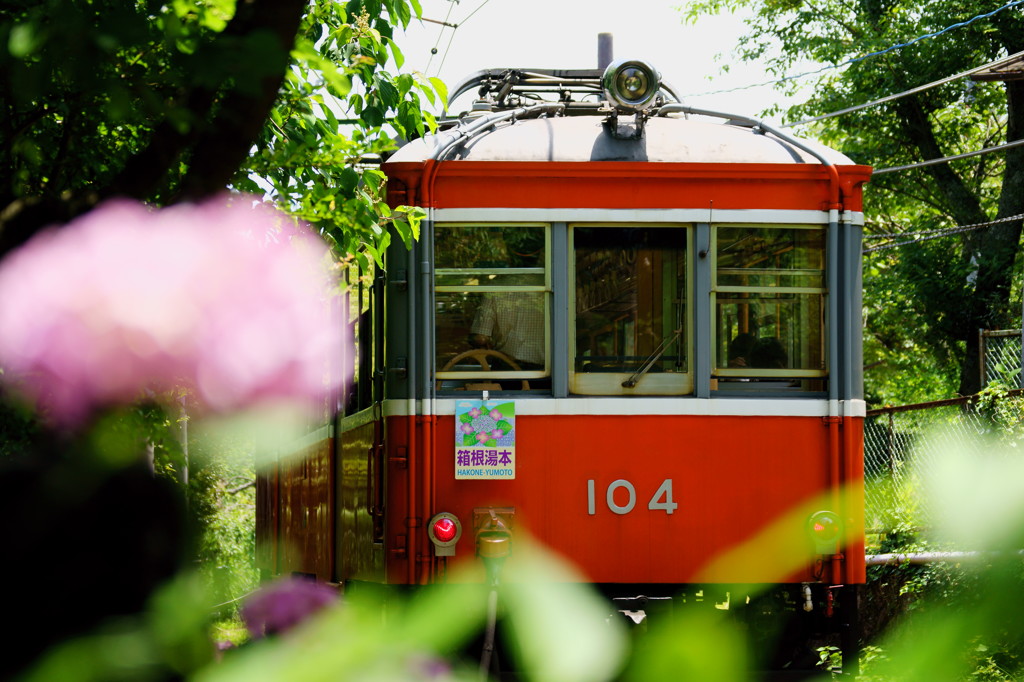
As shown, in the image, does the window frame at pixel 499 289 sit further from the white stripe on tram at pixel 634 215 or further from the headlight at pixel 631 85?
the headlight at pixel 631 85

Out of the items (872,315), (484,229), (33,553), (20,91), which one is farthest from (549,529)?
(872,315)

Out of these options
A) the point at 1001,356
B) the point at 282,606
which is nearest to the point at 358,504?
the point at 282,606

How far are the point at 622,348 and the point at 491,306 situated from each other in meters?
0.66

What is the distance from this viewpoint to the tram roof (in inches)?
251

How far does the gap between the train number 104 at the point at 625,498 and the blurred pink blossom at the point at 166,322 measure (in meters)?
5.39

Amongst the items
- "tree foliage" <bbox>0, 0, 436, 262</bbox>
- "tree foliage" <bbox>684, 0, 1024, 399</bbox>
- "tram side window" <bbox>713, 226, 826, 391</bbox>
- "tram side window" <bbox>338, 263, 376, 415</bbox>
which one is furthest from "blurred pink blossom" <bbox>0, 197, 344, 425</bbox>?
"tree foliage" <bbox>684, 0, 1024, 399</bbox>

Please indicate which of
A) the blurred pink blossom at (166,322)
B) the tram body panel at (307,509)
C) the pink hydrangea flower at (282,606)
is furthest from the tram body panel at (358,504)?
the pink hydrangea flower at (282,606)

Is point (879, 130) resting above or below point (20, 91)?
above

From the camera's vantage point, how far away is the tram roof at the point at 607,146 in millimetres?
6363

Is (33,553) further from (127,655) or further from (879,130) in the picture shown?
(879,130)

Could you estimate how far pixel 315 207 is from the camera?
14.0 ft

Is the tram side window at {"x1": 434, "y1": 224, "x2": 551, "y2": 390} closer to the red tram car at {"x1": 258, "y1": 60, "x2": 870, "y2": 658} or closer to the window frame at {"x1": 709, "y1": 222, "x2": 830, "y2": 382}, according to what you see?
the red tram car at {"x1": 258, "y1": 60, "x2": 870, "y2": 658}

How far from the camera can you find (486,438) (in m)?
6.22

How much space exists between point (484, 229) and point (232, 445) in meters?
5.18
